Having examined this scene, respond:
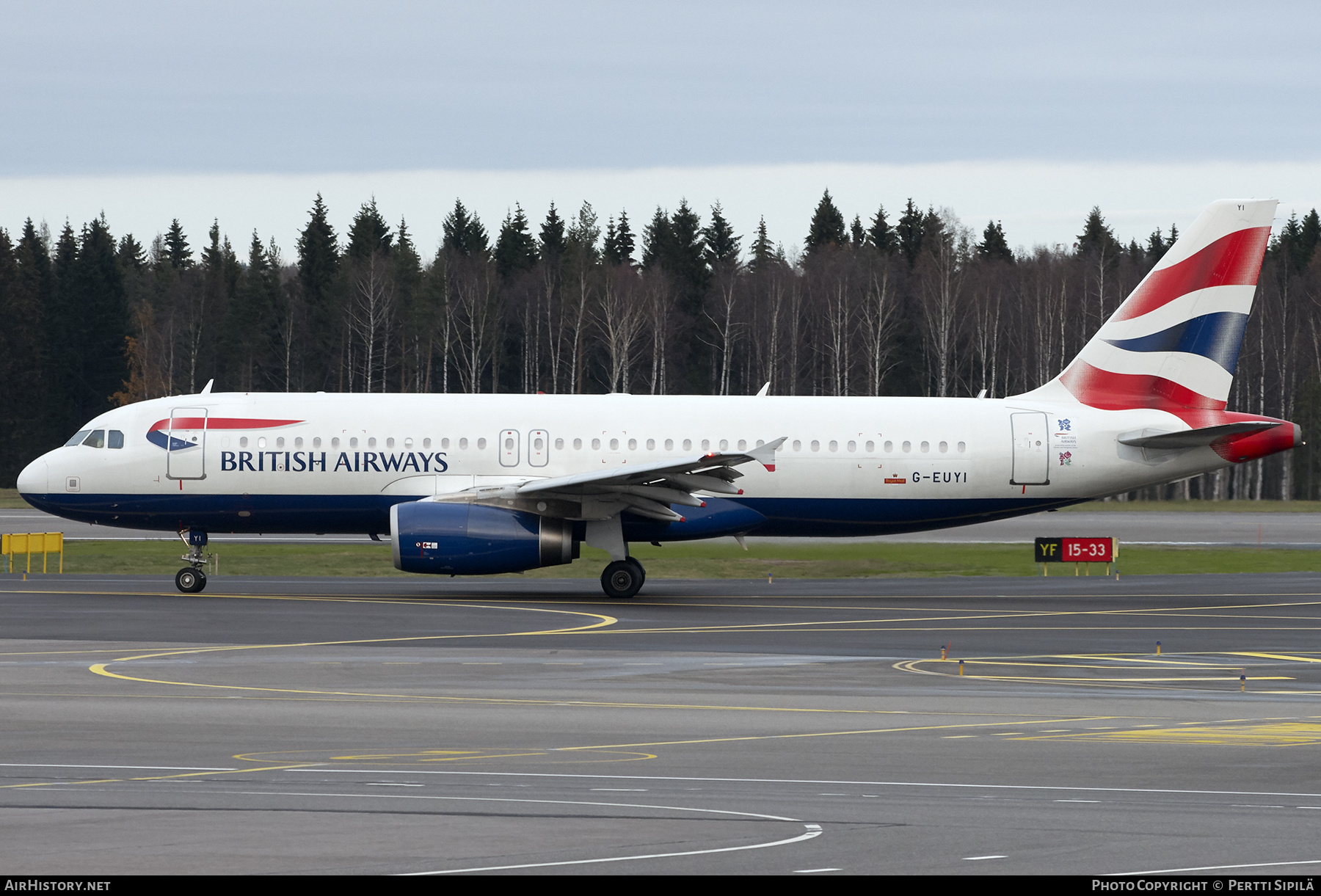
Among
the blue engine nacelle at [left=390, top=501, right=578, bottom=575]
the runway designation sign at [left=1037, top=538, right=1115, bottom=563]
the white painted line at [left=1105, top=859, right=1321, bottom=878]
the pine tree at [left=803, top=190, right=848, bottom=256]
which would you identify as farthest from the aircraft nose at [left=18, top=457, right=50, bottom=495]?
the pine tree at [left=803, top=190, right=848, bottom=256]

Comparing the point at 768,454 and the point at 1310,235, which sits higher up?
the point at 1310,235

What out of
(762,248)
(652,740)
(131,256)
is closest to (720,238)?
(762,248)

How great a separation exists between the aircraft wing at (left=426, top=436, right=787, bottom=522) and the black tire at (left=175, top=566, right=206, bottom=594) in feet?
16.8

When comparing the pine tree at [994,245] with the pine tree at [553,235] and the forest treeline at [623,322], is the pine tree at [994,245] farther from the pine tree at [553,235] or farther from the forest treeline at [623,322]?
the pine tree at [553,235]

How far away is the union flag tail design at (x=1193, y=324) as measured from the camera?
31.9 metres

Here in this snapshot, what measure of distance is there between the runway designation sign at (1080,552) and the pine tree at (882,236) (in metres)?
78.6

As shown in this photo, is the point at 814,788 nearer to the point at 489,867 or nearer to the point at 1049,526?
the point at 489,867

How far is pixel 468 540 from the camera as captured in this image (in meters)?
28.0

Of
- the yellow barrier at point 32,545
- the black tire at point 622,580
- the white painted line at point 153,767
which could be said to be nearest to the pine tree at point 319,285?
the yellow barrier at point 32,545

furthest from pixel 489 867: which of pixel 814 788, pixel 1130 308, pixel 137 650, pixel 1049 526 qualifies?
pixel 1049 526

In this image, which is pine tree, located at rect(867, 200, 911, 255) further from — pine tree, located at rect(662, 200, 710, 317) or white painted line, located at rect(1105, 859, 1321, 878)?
white painted line, located at rect(1105, 859, 1321, 878)

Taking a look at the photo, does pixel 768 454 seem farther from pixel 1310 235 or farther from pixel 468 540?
pixel 1310 235

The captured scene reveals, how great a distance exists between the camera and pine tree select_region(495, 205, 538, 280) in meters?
114

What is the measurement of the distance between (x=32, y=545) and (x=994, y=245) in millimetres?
91520
